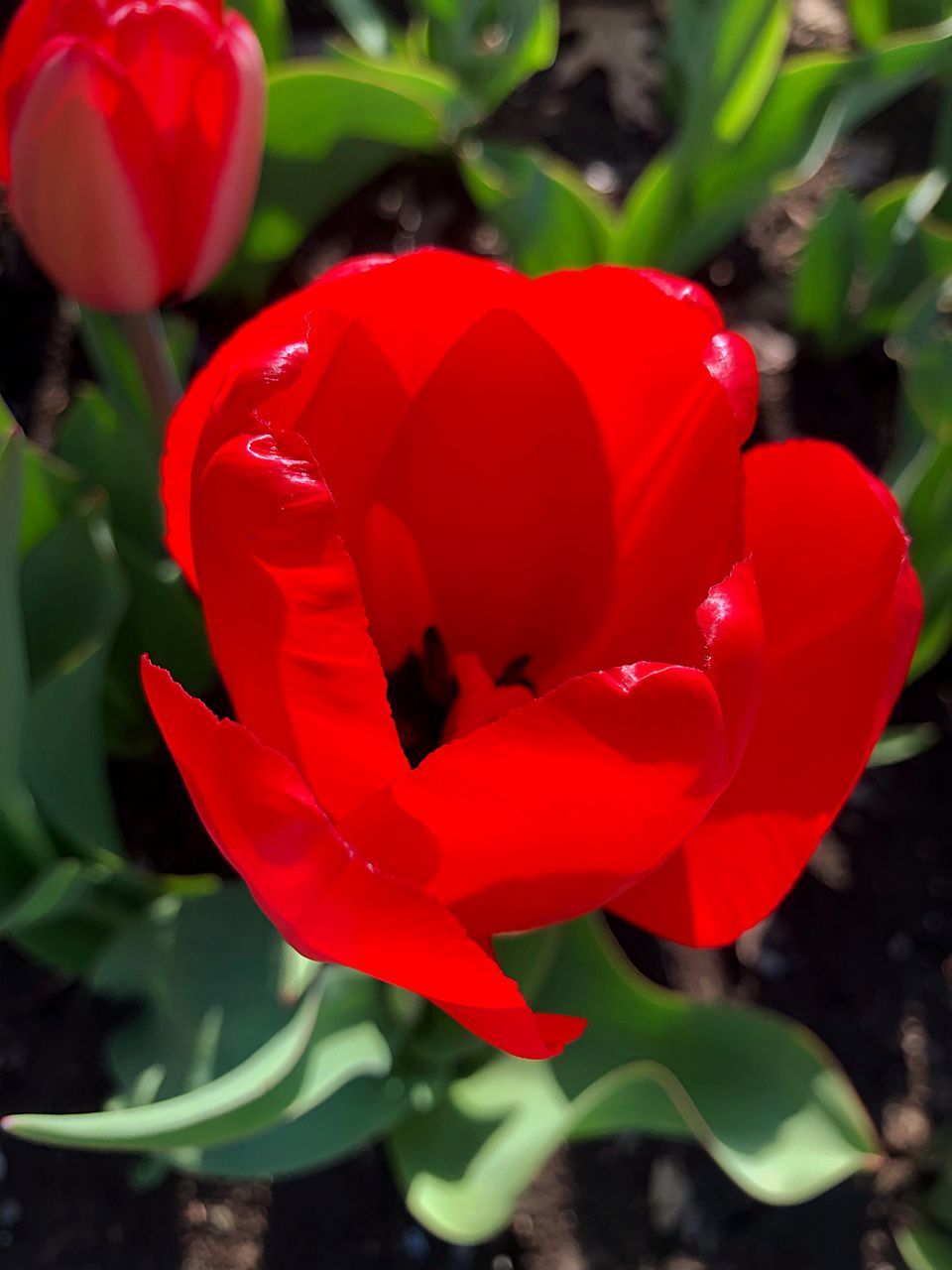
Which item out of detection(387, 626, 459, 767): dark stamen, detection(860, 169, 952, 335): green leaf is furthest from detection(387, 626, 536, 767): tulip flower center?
detection(860, 169, 952, 335): green leaf

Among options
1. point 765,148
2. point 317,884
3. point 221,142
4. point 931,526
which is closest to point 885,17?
point 765,148

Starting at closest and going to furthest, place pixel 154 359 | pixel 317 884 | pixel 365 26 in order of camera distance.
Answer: pixel 317 884 < pixel 154 359 < pixel 365 26

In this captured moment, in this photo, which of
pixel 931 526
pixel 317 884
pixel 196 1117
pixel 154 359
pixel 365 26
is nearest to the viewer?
pixel 317 884

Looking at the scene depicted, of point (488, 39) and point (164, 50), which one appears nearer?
point (164, 50)

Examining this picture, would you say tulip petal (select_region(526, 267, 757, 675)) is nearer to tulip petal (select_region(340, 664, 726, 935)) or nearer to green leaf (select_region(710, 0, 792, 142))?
tulip petal (select_region(340, 664, 726, 935))

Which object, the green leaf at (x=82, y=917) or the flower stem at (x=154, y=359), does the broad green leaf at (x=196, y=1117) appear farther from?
the flower stem at (x=154, y=359)

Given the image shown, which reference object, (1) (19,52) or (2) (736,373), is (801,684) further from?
(1) (19,52)

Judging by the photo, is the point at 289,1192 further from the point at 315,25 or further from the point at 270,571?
the point at 315,25
